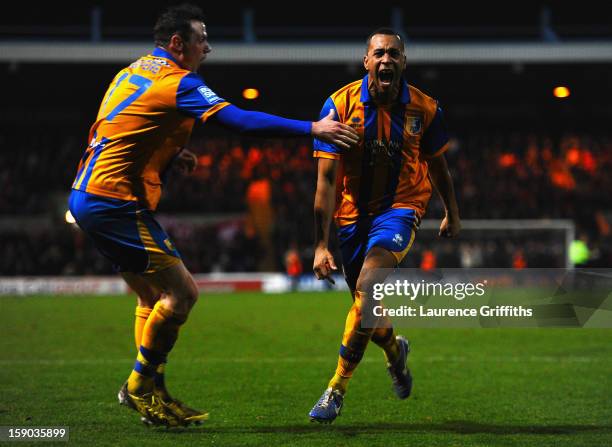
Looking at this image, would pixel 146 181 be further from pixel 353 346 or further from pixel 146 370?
pixel 353 346

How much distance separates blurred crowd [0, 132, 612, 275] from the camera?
2617cm

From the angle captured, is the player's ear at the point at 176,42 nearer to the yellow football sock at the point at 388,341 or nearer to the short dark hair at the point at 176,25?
the short dark hair at the point at 176,25

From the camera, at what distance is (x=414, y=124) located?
5.97 metres

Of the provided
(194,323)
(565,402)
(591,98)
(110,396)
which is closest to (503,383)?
(565,402)

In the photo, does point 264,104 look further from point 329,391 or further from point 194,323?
point 329,391

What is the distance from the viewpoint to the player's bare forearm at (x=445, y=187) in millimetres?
6152

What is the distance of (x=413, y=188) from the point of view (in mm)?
6109

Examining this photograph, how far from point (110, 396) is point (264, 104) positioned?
22.7 metres

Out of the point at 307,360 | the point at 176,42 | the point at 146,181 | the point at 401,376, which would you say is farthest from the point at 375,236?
the point at 307,360

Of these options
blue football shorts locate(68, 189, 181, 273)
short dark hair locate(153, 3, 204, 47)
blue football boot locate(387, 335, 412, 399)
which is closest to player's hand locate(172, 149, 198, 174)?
blue football shorts locate(68, 189, 181, 273)

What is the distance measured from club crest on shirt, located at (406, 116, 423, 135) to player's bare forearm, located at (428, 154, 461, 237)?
25 centimetres

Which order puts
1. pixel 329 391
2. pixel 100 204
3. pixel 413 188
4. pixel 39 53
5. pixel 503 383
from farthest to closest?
1. pixel 39 53
2. pixel 503 383
3. pixel 413 188
4. pixel 329 391
5. pixel 100 204

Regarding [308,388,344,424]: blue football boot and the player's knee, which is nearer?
the player's knee

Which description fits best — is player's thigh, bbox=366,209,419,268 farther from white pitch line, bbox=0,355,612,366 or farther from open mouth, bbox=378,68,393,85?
white pitch line, bbox=0,355,612,366
